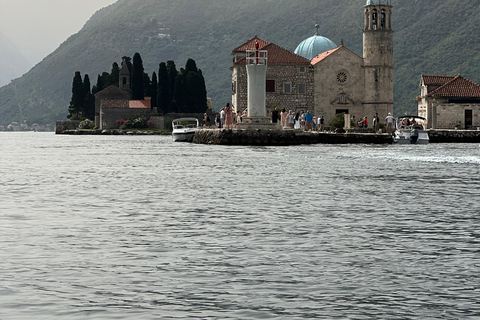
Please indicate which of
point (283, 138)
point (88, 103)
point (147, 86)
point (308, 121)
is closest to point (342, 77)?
point (308, 121)

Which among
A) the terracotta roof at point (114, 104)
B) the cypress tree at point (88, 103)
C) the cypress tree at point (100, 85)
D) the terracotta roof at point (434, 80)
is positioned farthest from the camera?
the cypress tree at point (100, 85)

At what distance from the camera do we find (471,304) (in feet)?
22.8

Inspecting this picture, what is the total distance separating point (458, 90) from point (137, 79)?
45.7 meters

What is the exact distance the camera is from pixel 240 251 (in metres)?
9.53

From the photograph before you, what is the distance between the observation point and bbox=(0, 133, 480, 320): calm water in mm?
6930

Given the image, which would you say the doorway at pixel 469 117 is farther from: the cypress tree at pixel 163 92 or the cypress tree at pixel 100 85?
the cypress tree at pixel 100 85

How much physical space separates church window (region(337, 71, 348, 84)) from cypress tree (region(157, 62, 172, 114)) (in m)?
24.0

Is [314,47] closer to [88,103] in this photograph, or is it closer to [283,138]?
[88,103]

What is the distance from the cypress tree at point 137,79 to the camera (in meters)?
97.6

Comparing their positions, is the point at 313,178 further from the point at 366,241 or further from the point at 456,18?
the point at 456,18

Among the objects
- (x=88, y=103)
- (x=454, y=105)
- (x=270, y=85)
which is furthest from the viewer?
(x=88, y=103)

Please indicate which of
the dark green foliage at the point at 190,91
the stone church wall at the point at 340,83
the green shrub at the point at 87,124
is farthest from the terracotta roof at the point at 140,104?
the stone church wall at the point at 340,83

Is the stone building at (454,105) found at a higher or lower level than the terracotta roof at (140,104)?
lower

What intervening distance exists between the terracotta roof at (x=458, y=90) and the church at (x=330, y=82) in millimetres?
8156
